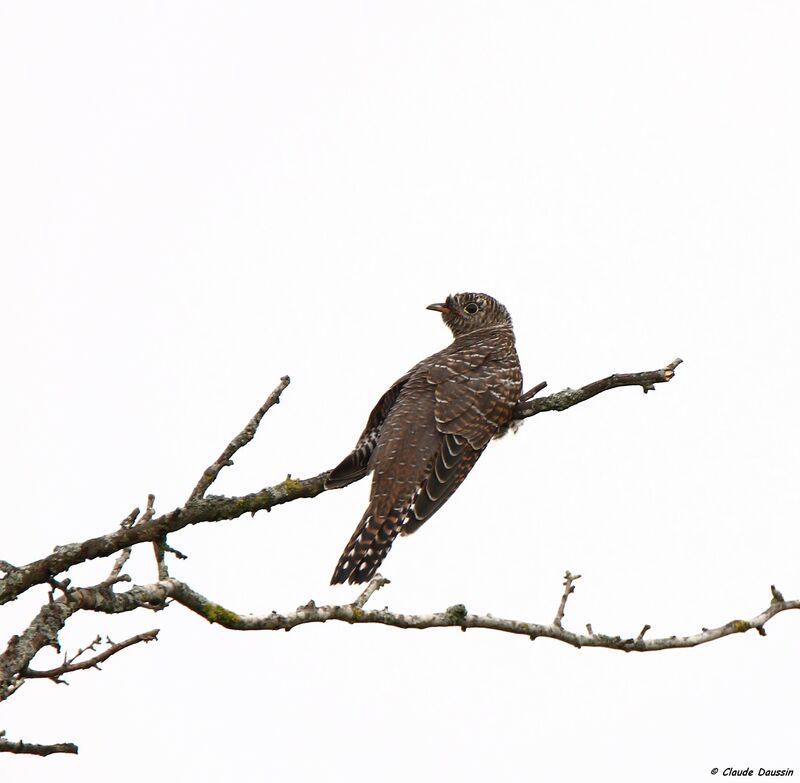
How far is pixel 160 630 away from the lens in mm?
4168

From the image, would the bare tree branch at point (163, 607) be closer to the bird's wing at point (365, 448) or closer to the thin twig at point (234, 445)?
the thin twig at point (234, 445)

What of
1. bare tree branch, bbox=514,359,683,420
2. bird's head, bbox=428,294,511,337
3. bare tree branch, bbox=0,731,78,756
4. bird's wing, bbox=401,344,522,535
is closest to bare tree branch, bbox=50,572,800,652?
bare tree branch, bbox=0,731,78,756

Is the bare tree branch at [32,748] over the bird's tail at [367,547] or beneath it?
beneath

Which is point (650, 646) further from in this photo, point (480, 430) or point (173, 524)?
point (480, 430)

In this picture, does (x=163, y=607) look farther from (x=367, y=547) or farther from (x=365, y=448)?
(x=365, y=448)

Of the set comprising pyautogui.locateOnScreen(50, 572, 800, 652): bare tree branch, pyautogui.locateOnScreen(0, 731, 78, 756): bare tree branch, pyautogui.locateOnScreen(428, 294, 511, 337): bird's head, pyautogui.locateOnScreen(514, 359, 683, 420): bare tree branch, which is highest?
pyautogui.locateOnScreen(428, 294, 511, 337): bird's head

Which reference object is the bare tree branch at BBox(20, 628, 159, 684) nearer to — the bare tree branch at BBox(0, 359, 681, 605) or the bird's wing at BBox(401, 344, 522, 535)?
the bare tree branch at BBox(0, 359, 681, 605)

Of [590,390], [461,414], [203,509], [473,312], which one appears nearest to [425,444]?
[461,414]

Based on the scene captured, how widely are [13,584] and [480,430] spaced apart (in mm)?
4286

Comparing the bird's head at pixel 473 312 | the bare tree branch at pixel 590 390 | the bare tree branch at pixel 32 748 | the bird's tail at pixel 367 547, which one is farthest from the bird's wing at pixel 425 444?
the bare tree branch at pixel 32 748

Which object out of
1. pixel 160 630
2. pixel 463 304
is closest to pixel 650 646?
pixel 160 630

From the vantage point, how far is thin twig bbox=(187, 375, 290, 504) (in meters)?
5.28

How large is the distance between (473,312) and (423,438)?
2969mm

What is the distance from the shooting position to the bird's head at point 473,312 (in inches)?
421
